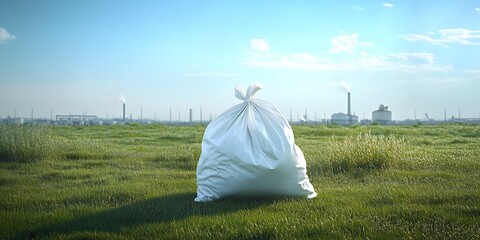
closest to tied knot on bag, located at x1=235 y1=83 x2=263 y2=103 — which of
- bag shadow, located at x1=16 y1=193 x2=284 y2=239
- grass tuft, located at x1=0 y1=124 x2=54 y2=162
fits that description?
bag shadow, located at x1=16 y1=193 x2=284 y2=239

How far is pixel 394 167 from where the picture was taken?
10383mm

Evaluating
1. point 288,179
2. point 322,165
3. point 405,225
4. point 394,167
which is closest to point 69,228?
point 288,179

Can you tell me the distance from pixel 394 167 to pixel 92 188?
632 centimetres

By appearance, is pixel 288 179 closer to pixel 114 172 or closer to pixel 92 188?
pixel 92 188

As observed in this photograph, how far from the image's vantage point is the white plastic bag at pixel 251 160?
6.52m

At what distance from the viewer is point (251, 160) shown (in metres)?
6.46

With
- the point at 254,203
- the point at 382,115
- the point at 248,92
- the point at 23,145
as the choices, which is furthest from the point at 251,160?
the point at 382,115

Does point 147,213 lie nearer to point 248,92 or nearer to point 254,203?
point 254,203

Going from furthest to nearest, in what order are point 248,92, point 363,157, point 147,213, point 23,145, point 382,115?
point 382,115 → point 23,145 → point 363,157 → point 248,92 → point 147,213

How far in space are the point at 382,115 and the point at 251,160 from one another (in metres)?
86.7

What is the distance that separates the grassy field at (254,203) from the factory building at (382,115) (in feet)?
264

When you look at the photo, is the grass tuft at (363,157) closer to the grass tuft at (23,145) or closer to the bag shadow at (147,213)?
the bag shadow at (147,213)

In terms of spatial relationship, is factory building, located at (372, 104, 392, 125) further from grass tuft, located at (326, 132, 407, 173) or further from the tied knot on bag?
the tied knot on bag

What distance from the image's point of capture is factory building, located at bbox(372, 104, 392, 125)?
292ft
